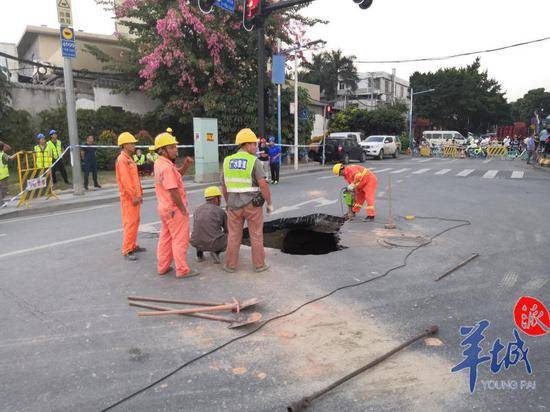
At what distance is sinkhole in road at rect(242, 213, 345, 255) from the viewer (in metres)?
7.48

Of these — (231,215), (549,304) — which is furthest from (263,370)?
(549,304)

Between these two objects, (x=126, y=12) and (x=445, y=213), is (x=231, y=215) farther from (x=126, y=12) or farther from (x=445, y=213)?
(x=126, y=12)

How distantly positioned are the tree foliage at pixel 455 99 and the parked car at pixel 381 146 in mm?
33648

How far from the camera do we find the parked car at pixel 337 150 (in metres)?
24.6

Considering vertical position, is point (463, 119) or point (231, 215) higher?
point (463, 119)

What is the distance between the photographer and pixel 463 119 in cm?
6738

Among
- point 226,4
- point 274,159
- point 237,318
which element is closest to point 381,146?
point 274,159

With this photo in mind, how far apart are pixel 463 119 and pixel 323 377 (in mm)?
71620

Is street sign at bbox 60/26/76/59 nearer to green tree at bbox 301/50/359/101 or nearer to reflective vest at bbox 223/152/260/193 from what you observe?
reflective vest at bbox 223/152/260/193

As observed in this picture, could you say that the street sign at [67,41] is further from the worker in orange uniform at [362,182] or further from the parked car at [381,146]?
the parked car at [381,146]

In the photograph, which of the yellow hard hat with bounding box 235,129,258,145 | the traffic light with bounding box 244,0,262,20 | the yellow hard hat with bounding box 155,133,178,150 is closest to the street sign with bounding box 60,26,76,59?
the traffic light with bounding box 244,0,262,20

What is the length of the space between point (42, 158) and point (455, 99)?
63203mm

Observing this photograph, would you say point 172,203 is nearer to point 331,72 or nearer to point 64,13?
point 64,13

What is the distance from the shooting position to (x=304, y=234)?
866 cm
